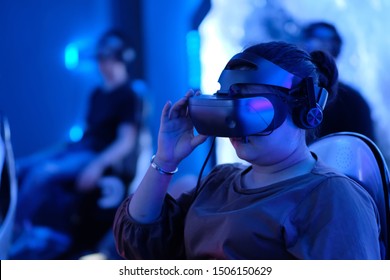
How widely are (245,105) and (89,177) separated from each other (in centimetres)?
150

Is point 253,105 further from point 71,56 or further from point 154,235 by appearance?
point 71,56

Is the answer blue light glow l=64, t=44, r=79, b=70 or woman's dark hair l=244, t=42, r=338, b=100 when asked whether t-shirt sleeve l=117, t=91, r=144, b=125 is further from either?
woman's dark hair l=244, t=42, r=338, b=100

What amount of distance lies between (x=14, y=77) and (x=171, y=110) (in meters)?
1.36

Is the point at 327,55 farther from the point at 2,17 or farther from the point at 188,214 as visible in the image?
the point at 2,17

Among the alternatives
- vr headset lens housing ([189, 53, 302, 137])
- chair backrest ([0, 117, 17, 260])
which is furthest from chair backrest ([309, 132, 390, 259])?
chair backrest ([0, 117, 17, 260])

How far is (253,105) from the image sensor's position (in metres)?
0.92

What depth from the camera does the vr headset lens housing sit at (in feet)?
2.99

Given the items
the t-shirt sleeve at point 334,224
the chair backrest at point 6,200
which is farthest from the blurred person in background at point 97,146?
the t-shirt sleeve at point 334,224

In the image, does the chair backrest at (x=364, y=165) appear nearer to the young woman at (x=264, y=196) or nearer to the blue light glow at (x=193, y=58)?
the young woman at (x=264, y=196)

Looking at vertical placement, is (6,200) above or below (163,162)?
below

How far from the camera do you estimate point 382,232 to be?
1034 mm

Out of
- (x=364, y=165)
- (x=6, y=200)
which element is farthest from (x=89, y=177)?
(x=364, y=165)

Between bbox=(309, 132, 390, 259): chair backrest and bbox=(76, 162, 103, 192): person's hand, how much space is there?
1358 mm
